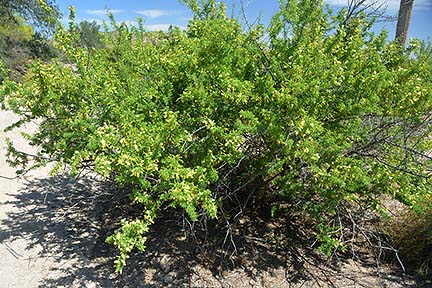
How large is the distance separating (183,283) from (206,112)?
1.63 meters

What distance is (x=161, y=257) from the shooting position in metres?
3.93

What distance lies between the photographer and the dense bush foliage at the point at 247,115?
9.00 ft

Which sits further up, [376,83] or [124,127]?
[376,83]

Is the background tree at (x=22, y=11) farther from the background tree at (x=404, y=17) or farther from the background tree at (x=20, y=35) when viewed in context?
the background tree at (x=404, y=17)

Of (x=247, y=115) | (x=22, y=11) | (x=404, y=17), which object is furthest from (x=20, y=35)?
(x=247, y=115)

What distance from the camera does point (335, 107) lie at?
10.6ft

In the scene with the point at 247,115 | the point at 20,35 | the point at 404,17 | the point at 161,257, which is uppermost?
the point at 20,35

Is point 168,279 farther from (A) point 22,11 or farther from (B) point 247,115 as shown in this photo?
(A) point 22,11

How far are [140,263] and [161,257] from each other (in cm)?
22

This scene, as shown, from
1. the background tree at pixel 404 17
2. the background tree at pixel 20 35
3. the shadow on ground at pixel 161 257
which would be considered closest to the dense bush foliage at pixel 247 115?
the shadow on ground at pixel 161 257

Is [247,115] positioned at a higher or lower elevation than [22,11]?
lower

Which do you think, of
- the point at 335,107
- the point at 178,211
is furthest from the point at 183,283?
the point at 335,107

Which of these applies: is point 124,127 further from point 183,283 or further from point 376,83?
point 376,83

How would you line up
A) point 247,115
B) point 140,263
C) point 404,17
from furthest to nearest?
point 404,17 < point 140,263 < point 247,115
